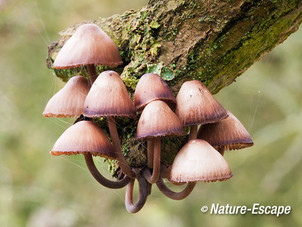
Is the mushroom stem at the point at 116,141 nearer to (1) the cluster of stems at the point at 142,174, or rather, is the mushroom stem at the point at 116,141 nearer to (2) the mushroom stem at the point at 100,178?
(1) the cluster of stems at the point at 142,174

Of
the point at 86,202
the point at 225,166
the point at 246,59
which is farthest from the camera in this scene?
the point at 86,202

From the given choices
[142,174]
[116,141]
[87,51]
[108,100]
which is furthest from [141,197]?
[87,51]

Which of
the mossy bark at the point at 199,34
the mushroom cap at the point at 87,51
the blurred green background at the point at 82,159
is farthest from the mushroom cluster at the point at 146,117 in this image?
the blurred green background at the point at 82,159

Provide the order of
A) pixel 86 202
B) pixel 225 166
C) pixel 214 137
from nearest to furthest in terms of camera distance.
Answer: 1. pixel 225 166
2. pixel 214 137
3. pixel 86 202

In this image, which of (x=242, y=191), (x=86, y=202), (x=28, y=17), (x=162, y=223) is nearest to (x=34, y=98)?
(x=28, y=17)

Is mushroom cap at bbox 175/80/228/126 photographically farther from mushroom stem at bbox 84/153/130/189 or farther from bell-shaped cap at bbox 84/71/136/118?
mushroom stem at bbox 84/153/130/189

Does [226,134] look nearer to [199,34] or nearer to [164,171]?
[164,171]

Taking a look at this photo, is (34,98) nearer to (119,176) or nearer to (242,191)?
(242,191)
